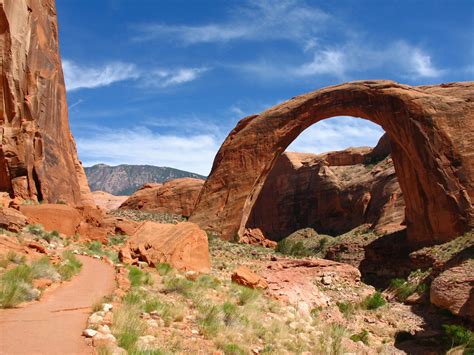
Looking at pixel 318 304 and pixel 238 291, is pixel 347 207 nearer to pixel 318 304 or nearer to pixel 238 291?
pixel 318 304

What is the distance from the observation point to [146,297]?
724cm

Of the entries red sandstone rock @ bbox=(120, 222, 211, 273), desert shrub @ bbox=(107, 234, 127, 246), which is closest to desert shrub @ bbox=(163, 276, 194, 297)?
red sandstone rock @ bbox=(120, 222, 211, 273)

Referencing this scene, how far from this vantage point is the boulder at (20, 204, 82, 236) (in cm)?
1457

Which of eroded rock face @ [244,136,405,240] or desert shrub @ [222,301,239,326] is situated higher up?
eroded rock face @ [244,136,405,240]

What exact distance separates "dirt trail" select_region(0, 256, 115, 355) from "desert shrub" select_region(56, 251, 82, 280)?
436 millimetres

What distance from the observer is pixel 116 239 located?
16.4 m

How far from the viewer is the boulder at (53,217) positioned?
14570 mm

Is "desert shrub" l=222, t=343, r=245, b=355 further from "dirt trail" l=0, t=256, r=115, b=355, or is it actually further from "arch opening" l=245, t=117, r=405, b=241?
"arch opening" l=245, t=117, r=405, b=241

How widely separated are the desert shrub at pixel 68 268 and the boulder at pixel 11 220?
295cm

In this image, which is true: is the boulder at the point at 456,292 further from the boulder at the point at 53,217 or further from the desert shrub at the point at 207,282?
the boulder at the point at 53,217

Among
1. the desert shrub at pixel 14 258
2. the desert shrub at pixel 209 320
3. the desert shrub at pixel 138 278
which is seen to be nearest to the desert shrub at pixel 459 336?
the desert shrub at pixel 209 320

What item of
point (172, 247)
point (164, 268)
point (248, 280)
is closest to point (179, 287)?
point (164, 268)

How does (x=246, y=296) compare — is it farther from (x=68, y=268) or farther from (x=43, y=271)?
(x=43, y=271)

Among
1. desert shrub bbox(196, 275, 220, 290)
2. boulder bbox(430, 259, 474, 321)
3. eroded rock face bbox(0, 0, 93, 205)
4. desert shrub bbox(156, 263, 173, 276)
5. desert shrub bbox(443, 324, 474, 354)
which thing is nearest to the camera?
desert shrub bbox(443, 324, 474, 354)
